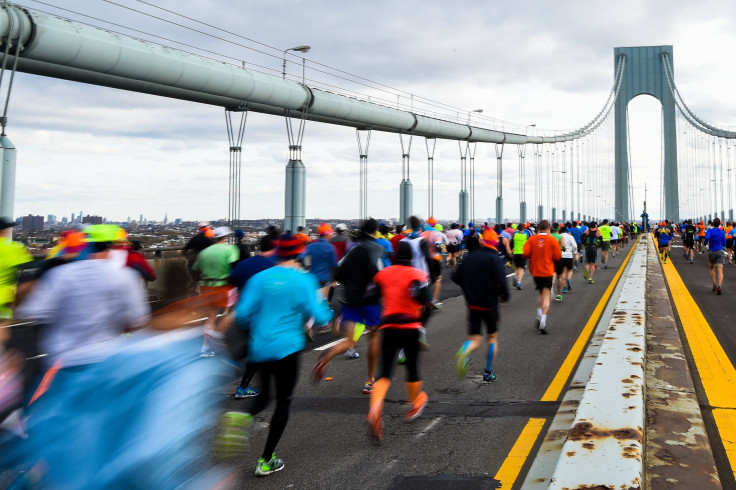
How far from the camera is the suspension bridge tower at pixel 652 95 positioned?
83.0 metres

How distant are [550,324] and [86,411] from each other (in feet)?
30.0

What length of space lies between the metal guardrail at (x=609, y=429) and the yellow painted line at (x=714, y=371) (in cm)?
63

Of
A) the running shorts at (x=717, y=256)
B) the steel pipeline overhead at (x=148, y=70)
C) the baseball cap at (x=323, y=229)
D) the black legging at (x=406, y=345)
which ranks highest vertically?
the steel pipeline overhead at (x=148, y=70)

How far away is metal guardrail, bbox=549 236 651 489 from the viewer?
270 centimetres

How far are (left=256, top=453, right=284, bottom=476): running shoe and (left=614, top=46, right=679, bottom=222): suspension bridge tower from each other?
282ft

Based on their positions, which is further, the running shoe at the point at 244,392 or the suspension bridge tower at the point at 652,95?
the suspension bridge tower at the point at 652,95

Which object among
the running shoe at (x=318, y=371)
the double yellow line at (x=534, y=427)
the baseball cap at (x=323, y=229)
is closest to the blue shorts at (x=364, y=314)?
the running shoe at (x=318, y=371)

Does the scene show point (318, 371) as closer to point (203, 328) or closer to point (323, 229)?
point (203, 328)

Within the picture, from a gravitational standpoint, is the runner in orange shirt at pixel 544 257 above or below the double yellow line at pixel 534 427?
above

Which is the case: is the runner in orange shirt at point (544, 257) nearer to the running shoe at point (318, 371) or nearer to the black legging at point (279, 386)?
the running shoe at point (318, 371)

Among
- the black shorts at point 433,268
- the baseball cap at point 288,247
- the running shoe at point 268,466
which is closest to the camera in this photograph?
the running shoe at point 268,466

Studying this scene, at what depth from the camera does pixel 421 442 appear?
4.38m

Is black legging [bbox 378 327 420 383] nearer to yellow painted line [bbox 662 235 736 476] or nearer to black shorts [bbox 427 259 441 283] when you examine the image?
yellow painted line [bbox 662 235 736 476]

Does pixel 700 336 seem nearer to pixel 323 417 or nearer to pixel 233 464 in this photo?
pixel 323 417
